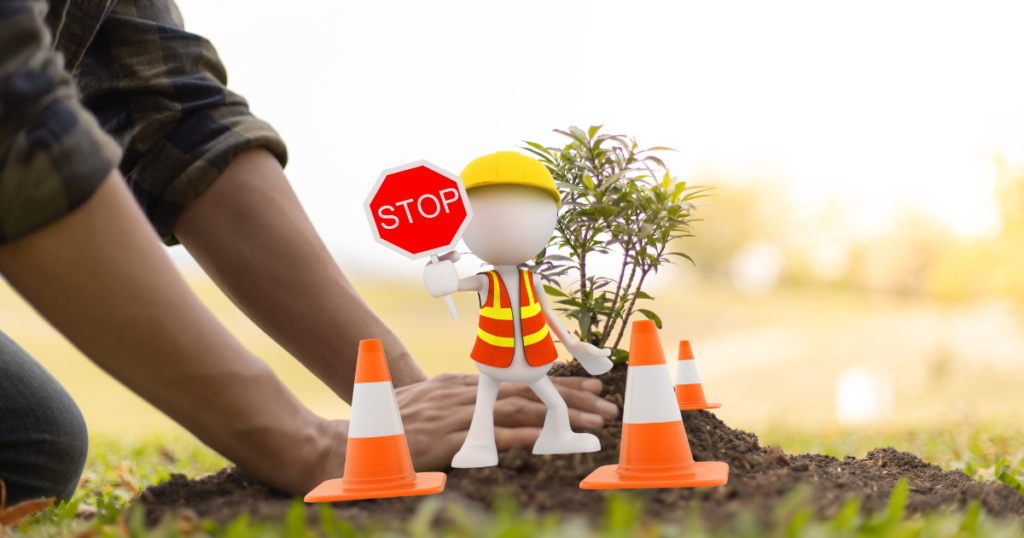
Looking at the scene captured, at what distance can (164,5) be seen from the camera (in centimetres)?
243

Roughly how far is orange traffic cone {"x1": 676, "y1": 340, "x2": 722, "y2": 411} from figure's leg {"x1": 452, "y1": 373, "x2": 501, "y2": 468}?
90 cm

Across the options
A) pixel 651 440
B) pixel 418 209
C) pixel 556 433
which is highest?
pixel 418 209

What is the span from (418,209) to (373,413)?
56 centimetres

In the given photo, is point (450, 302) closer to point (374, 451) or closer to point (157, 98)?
point (374, 451)

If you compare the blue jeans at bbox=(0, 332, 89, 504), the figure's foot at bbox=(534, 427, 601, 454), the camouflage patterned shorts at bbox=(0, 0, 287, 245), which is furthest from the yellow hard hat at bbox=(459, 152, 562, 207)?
the blue jeans at bbox=(0, 332, 89, 504)

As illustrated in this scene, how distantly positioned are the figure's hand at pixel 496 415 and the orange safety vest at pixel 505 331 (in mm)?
212

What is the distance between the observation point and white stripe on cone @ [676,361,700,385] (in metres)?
2.43

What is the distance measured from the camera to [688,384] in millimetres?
2416

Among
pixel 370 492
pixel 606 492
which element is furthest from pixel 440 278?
pixel 606 492

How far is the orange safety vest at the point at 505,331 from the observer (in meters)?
1.69

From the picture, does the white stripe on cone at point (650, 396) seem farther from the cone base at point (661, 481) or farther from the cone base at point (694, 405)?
the cone base at point (694, 405)

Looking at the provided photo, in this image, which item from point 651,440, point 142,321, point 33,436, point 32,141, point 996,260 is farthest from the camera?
point 996,260

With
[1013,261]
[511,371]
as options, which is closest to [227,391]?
[511,371]

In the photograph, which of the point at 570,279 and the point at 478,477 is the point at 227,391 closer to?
the point at 478,477
